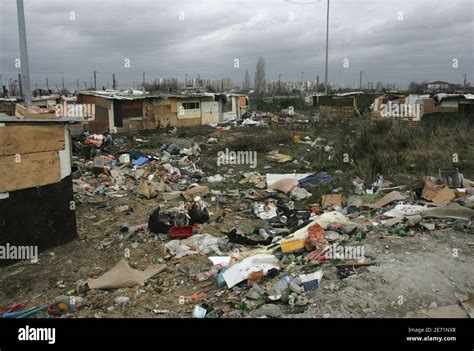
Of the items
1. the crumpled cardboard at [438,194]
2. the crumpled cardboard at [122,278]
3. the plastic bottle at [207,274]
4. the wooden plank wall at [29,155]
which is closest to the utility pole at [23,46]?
the wooden plank wall at [29,155]

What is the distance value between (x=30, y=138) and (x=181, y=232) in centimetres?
263

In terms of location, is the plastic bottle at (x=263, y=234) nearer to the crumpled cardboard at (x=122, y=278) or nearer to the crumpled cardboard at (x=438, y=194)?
the crumpled cardboard at (x=122, y=278)

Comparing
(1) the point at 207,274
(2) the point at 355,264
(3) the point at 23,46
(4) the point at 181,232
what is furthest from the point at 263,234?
(3) the point at 23,46

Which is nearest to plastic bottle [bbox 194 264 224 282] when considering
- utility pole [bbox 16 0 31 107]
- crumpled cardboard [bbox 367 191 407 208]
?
crumpled cardboard [bbox 367 191 407 208]

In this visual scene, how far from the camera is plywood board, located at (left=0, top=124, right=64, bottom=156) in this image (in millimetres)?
5223

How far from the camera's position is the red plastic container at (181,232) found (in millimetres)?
6289

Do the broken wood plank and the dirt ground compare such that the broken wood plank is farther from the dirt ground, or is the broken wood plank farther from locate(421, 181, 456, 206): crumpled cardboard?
locate(421, 181, 456, 206): crumpled cardboard

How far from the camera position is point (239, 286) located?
4375mm

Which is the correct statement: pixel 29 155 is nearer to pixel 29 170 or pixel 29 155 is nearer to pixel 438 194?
pixel 29 170

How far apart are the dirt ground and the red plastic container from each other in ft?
0.48

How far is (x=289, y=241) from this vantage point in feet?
16.8
